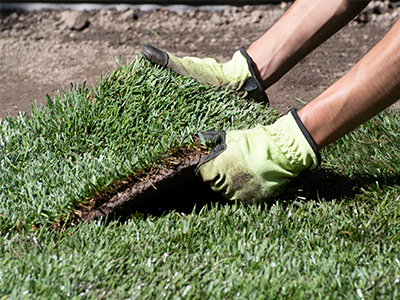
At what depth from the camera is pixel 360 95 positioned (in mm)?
1735

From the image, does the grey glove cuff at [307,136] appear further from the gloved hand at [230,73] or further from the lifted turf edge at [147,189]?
the gloved hand at [230,73]

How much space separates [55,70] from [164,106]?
1690 millimetres

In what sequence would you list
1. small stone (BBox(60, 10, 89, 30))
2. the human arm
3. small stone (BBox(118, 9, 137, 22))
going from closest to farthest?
the human arm, small stone (BBox(60, 10, 89, 30)), small stone (BBox(118, 9, 137, 22))

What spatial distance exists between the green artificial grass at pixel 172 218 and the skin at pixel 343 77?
35 cm

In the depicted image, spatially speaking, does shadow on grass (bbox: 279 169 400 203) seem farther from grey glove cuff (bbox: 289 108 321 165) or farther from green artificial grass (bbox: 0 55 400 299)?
grey glove cuff (bbox: 289 108 321 165)

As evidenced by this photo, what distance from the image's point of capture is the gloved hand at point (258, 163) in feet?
6.17

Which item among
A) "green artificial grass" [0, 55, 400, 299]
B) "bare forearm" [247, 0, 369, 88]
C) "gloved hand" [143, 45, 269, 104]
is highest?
"bare forearm" [247, 0, 369, 88]

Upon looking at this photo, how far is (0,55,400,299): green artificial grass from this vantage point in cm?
144

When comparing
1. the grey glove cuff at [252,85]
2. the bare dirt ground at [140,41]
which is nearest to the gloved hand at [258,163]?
the grey glove cuff at [252,85]

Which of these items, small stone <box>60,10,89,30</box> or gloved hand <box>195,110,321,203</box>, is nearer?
gloved hand <box>195,110,321,203</box>

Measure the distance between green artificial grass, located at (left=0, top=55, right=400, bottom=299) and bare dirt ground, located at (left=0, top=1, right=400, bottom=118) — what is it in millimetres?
894

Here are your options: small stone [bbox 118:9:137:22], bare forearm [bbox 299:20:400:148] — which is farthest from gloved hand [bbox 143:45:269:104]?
small stone [bbox 118:9:137:22]

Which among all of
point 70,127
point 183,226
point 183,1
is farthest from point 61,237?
point 183,1

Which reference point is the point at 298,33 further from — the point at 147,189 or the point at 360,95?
the point at 147,189
